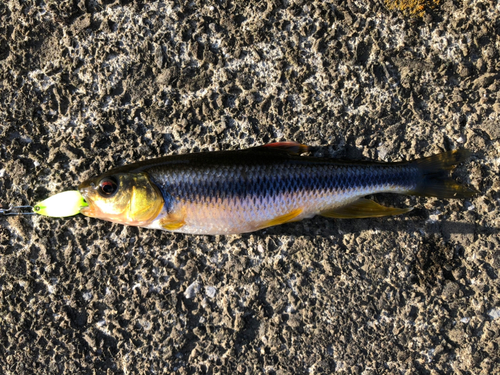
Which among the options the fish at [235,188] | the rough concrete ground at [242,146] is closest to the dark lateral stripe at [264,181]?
the fish at [235,188]

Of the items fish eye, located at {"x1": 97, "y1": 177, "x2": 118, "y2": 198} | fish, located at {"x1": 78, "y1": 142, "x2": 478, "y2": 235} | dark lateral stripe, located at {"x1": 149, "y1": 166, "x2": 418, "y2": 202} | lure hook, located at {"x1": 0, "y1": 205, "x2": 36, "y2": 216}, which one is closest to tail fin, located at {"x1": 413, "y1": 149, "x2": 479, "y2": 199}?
fish, located at {"x1": 78, "y1": 142, "x2": 478, "y2": 235}

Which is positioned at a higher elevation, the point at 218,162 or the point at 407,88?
the point at 407,88

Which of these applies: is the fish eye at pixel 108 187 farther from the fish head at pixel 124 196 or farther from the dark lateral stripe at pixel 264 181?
the dark lateral stripe at pixel 264 181

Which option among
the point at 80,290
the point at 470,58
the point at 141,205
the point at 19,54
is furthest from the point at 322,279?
the point at 19,54

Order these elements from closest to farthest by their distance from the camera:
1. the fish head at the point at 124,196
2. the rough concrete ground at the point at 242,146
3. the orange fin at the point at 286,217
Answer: the fish head at the point at 124,196 < the orange fin at the point at 286,217 < the rough concrete ground at the point at 242,146

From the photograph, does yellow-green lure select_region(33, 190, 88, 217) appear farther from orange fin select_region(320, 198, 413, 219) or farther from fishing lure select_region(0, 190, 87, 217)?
orange fin select_region(320, 198, 413, 219)

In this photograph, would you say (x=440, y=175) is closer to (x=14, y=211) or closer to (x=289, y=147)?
(x=289, y=147)

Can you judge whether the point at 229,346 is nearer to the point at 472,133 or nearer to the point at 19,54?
the point at 472,133
